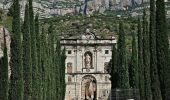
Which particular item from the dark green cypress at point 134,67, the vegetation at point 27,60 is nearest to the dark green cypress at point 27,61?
the vegetation at point 27,60

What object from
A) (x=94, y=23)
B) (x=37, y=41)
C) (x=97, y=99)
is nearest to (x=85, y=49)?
(x=97, y=99)

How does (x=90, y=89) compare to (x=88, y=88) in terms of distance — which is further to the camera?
(x=88, y=88)

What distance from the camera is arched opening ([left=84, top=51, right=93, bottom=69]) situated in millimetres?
85000

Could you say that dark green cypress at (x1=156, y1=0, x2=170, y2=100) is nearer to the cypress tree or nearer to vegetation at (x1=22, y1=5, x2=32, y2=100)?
vegetation at (x1=22, y1=5, x2=32, y2=100)

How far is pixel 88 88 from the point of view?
83.8 metres

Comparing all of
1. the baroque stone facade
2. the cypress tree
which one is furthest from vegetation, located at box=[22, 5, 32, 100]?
the baroque stone facade

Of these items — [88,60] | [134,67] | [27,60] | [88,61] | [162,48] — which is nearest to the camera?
[162,48]

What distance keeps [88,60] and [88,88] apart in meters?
5.09

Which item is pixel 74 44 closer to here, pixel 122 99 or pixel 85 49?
pixel 85 49

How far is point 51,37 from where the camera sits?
51.4 metres

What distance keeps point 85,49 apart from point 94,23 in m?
28.2

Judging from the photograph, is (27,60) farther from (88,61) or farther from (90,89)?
(88,61)

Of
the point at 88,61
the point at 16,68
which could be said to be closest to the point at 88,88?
the point at 88,61

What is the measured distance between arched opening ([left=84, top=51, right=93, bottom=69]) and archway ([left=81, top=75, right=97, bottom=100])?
6.61 feet
